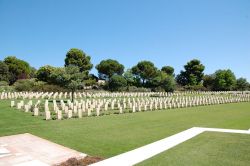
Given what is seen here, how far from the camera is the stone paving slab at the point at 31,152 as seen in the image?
7359 millimetres

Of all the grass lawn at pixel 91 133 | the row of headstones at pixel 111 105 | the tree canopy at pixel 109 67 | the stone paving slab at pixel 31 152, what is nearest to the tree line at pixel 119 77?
the tree canopy at pixel 109 67

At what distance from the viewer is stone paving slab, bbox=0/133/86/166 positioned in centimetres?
736

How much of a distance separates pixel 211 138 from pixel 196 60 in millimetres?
77051

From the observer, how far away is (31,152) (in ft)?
27.3

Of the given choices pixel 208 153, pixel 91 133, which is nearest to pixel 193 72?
pixel 91 133

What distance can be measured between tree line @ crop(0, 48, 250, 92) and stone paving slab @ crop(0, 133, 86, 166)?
34396mm

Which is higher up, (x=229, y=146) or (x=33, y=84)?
(x=33, y=84)

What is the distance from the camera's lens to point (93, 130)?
12156mm

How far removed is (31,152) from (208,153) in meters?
5.74

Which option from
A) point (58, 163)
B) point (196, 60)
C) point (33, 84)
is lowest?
point (58, 163)

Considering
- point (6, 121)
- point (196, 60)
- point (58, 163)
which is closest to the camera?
point (58, 163)

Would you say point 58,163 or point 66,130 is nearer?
point 58,163

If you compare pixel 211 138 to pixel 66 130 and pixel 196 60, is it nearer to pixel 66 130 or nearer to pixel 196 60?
pixel 66 130

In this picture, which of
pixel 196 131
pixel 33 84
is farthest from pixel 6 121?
pixel 33 84
